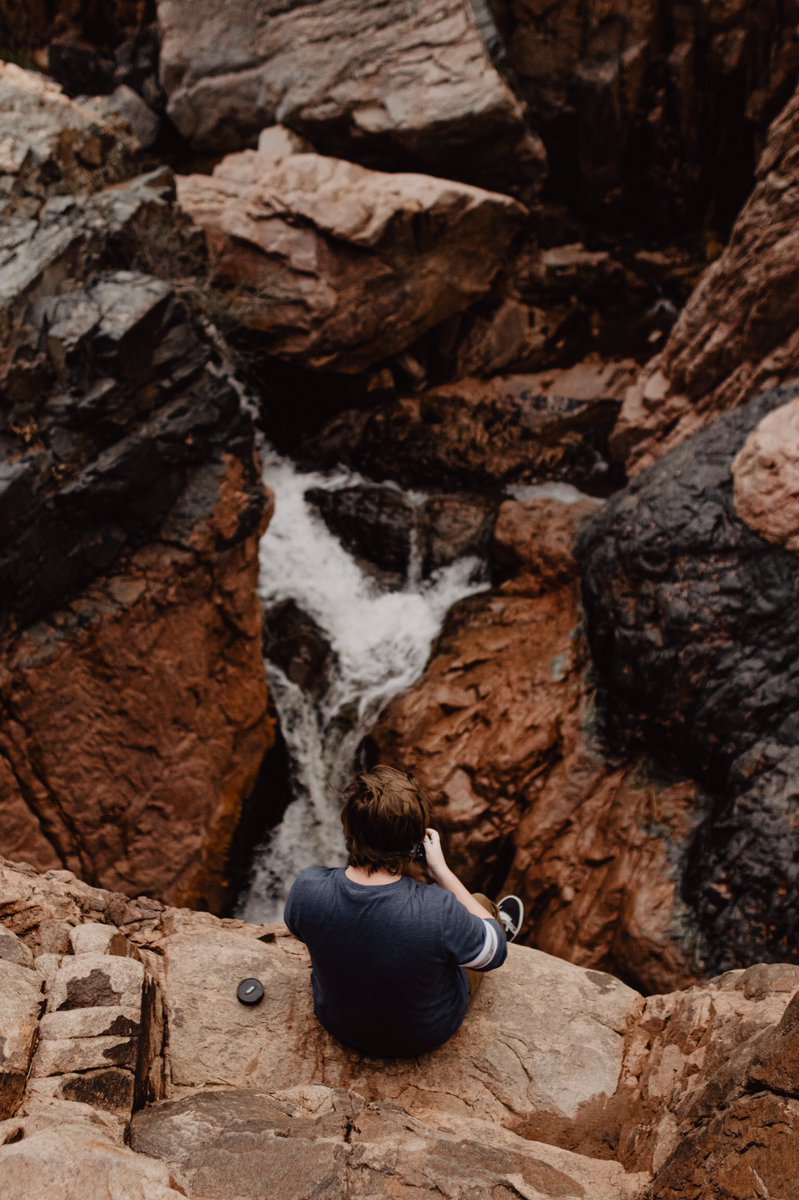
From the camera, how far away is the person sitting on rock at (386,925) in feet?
7.16

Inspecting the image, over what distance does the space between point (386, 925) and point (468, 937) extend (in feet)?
0.88

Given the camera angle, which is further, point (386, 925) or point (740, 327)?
point (740, 327)

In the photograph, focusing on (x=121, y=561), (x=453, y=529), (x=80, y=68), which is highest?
(x=80, y=68)

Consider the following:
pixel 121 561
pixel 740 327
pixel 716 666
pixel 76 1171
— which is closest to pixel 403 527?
pixel 121 561

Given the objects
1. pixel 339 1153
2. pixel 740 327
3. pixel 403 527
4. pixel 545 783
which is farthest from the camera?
pixel 403 527

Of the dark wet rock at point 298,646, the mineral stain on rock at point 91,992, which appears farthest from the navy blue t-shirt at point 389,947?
the dark wet rock at point 298,646

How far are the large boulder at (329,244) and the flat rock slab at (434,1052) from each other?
19.8 ft

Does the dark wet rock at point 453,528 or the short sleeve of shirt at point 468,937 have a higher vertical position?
the short sleeve of shirt at point 468,937

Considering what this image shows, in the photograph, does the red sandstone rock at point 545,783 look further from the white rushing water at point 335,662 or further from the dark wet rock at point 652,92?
the dark wet rock at point 652,92

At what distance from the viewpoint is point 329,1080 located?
2482 millimetres

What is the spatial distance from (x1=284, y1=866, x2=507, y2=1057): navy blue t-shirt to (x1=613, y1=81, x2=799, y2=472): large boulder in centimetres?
494

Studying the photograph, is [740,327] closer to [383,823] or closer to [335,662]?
[335,662]

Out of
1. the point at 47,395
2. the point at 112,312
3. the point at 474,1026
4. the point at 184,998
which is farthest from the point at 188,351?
the point at 474,1026

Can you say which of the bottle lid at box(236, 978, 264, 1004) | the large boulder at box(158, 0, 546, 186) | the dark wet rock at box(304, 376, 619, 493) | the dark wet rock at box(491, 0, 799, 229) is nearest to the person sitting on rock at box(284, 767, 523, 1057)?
A: the bottle lid at box(236, 978, 264, 1004)
